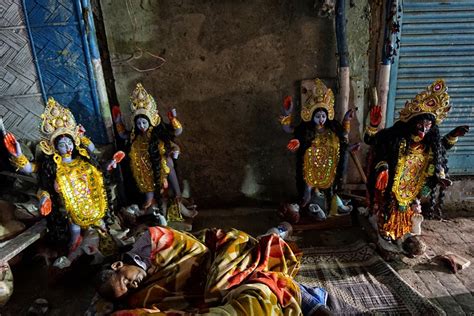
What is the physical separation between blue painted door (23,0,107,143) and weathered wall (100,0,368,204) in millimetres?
357

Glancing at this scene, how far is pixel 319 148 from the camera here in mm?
4043

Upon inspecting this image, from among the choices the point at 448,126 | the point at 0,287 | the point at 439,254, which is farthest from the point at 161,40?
the point at 439,254

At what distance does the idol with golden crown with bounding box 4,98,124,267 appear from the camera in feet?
11.2

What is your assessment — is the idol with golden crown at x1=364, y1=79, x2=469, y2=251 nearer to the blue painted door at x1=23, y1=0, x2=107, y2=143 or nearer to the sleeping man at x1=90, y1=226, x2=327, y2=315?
the sleeping man at x1=90, y1=226, x2=327, y2=315

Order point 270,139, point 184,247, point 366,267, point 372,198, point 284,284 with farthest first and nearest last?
point 270,139 → point 372,198 → point 366,267 → point 184,247 → point 284,284

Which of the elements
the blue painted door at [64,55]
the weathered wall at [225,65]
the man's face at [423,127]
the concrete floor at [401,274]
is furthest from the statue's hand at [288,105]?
the blue painted door at [64,55]

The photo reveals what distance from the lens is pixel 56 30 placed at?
155 inches

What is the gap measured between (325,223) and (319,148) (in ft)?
3.25

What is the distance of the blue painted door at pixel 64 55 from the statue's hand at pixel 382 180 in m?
3.48

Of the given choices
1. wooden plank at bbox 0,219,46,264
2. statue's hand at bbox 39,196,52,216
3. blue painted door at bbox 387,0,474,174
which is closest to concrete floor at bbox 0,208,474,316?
wooden plank at bbox 0,219,46,264

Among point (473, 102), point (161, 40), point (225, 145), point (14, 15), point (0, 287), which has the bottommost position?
point (0, 287)

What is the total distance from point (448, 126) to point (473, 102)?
40 centimetres

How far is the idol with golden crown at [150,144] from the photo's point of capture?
3914 millimetres

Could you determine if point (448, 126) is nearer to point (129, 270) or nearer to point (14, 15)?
point (129, 270)
